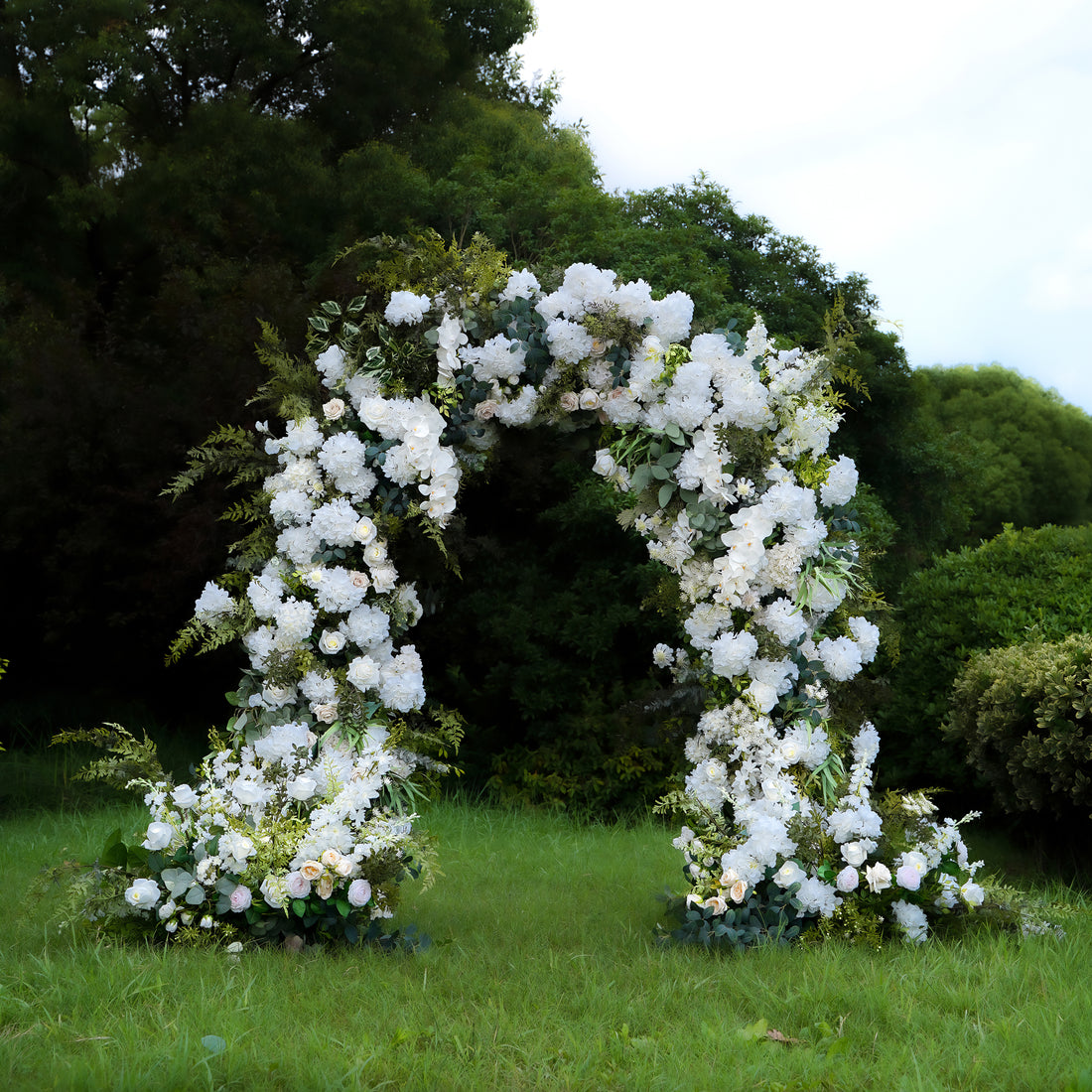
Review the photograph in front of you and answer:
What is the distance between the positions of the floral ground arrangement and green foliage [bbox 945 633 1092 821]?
1328 millimetres

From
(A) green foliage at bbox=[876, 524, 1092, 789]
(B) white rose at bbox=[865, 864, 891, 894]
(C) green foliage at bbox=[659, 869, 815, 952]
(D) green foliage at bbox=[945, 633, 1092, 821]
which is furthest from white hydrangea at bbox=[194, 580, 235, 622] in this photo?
(A) green foliage at bbox=[876, 524, 1092, 789]

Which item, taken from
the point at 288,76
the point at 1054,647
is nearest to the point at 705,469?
the point at 1054,647

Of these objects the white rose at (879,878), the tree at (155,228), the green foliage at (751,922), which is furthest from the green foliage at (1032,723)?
the tree at (155,228)

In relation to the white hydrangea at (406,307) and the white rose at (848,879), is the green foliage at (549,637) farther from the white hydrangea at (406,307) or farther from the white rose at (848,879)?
the white rose at (848,879)

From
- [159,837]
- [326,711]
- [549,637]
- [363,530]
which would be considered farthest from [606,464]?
[549,637]

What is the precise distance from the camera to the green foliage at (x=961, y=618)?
6.48 meters

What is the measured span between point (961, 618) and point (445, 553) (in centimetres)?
411

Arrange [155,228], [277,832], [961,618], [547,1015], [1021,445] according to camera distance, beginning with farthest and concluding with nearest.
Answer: [1021,445] → [155,228] → [961,618] → [277,832] → [547,1015]

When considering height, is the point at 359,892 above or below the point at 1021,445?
below

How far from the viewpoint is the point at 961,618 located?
6.75m

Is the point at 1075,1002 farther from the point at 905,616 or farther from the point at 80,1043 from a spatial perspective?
the point at 905,616

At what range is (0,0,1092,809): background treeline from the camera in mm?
7652

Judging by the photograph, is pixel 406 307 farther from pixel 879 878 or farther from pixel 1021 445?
pixel 1021 445

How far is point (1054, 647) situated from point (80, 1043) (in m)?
4.86
